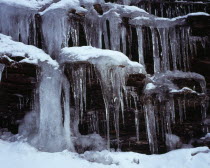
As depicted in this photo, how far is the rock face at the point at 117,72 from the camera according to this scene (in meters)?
5.69

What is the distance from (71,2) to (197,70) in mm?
4297

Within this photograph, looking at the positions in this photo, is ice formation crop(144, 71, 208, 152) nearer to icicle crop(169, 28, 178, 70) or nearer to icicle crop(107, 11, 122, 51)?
icicle crop(169, 28, 178, 70)

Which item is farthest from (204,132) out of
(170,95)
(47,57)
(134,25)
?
(47,57)

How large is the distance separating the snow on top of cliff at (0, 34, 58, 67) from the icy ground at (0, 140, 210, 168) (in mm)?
2117

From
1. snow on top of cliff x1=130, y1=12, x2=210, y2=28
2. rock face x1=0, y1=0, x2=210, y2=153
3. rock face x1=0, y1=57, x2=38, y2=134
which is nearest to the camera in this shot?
rock face x1=0, y1=57, x2=38, y2=134

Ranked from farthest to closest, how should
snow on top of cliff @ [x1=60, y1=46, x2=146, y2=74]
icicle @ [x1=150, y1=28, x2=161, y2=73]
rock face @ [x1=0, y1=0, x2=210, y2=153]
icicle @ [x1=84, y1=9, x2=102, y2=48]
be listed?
1. icicle @ [x1=150, y1=28, x2=161, y2=73]
2. icicle @ [x1=84, y1=9, x2=102, y2=48]
3. rock face @ [x1=0, y1=0, x2=210, y2=153]
4. snow on top of cliff @ [x1=60, y1=46, x2=146, y2=74]

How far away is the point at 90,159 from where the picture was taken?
5961 mm

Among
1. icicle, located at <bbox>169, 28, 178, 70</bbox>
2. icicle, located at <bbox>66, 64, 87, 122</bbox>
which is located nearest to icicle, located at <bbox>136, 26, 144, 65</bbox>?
icicle, located at <bbox>169, 28, 178, 70</bbox>

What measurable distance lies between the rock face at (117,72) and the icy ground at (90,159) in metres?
0.42

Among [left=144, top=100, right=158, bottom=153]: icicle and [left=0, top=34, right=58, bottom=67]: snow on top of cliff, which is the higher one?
[left=0, top=34, right=58, bottom=67]: snow on top of cliff

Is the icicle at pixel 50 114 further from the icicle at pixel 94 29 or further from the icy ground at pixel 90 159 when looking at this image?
the icicle at pixel 94 29

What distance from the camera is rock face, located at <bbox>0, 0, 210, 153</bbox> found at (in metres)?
5.69

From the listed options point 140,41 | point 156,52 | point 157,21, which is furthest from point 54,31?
point 156,52

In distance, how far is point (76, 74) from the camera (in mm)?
5789
